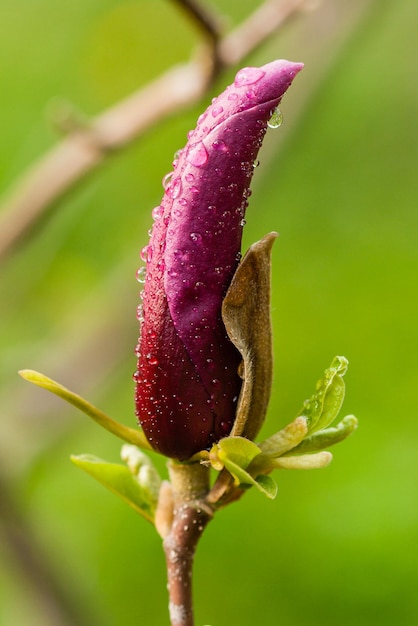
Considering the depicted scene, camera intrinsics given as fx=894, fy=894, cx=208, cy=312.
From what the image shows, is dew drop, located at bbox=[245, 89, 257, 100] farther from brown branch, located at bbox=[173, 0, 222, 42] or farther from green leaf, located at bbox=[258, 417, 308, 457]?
brown branch, located at bbox=[173, 0, 222, 42]

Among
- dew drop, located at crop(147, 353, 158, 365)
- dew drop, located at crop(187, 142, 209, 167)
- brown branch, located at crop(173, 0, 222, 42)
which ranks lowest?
dew drop, located at crop(147, 353, 158, 365)

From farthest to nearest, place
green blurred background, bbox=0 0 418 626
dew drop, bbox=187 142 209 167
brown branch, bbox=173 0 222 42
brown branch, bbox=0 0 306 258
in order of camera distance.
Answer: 1. green blurred background, bbox=0 0 418 626
2. brown branch, bbox=0 0 306 258
3. brown branch, bbox=173 0 222 42
4. dew drop, bbox=187 142 209 167

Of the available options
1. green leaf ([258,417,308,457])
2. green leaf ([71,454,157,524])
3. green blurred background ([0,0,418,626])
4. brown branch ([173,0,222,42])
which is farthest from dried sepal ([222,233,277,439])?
green blurred background ([0,0,418,626])

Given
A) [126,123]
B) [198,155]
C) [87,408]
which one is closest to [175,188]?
[198,155]

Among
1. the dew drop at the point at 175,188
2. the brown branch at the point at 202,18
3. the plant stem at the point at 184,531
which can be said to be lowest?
the plant stem at the point at 184,531

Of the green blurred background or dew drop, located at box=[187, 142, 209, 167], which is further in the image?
the green blurred background

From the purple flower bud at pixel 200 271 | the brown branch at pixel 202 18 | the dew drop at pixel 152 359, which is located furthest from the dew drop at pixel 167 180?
the brown branch at pixel 202 18

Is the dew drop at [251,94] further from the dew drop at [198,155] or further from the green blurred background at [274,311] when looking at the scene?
the green blurred background at [274,311]
